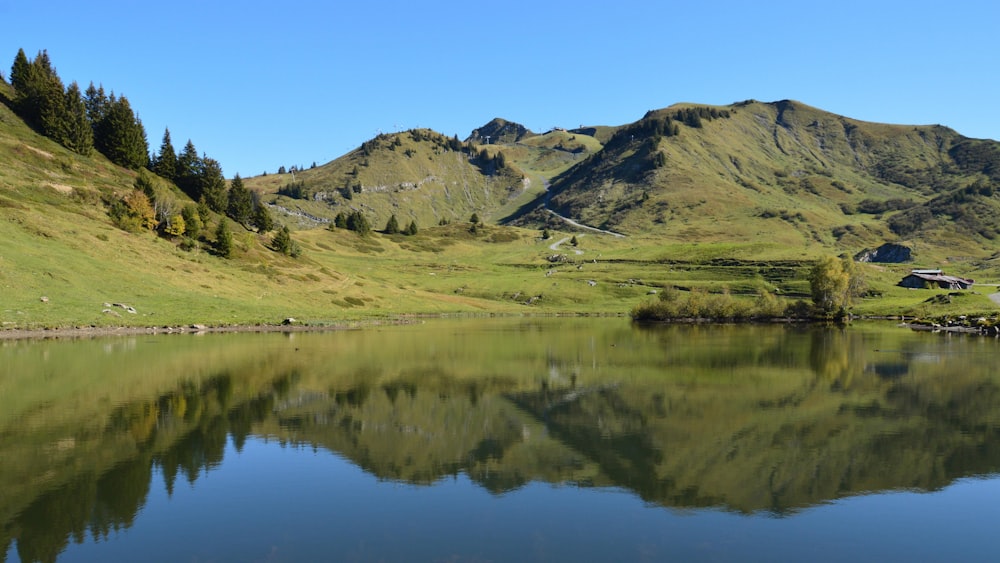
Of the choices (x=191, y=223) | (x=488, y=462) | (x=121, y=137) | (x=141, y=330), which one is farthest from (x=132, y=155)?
(x=488, y=462)

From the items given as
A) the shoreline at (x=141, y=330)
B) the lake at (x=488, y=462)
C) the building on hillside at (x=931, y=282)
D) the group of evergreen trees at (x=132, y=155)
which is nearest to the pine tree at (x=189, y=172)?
the group of evergreen trees at (x=132, y=155)

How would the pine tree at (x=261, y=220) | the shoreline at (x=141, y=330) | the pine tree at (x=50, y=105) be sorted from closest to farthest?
the shoreline at (x=141, y=330), the pine tree at (x=50, y=105), the pine tree at (x=261, y=220)

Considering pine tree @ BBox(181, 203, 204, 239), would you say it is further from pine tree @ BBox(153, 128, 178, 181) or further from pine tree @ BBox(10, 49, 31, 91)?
pine tree @ BBox(10, 49, 31, 91)

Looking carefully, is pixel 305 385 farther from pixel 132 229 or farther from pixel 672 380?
pixel 132 229

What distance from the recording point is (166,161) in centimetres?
15250

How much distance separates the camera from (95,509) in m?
21.1

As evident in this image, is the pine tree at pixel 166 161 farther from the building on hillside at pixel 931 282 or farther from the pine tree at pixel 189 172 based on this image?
the building on hillside at pixel 931 282

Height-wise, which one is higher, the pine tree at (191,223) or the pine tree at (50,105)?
the pine tree at (50,105)

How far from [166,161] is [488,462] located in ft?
500

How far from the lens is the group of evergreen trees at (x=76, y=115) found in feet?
447

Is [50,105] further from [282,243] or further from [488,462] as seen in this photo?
[488,462]

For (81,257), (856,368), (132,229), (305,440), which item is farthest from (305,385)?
(132,229)

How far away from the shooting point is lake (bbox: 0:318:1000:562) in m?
19.1

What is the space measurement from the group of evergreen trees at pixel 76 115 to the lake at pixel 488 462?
102m
